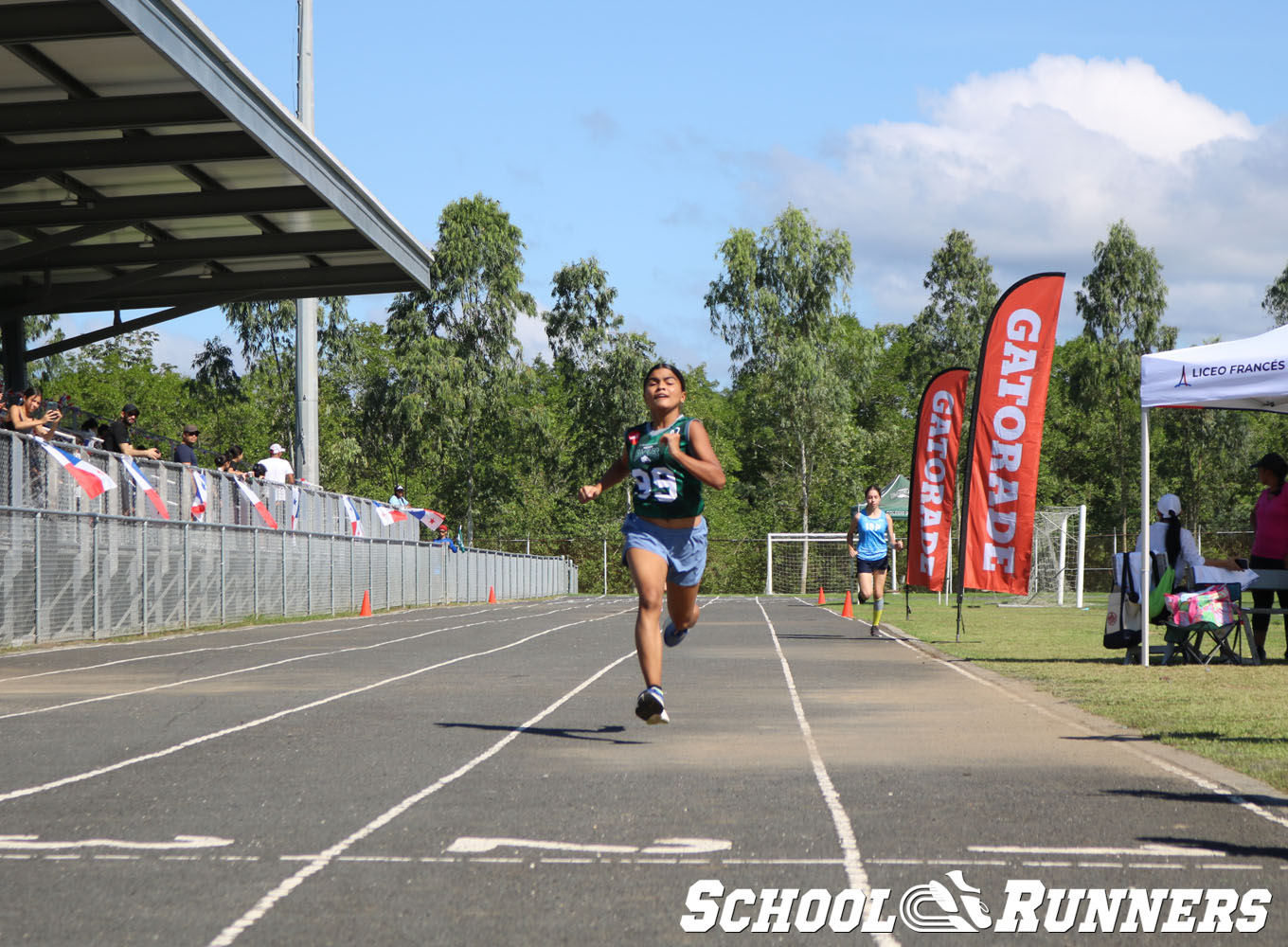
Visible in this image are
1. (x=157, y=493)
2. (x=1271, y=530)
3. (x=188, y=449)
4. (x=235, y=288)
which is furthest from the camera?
(x=235, y=288)

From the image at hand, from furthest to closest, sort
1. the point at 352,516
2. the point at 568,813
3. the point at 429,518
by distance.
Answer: the point at 429,518, the point at 352,516, the point at 568,813

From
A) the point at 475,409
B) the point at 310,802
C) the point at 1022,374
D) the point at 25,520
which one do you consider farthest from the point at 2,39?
the point at 475,409

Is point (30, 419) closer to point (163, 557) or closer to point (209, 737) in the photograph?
point (163, 557)

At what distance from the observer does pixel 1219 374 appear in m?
12.8

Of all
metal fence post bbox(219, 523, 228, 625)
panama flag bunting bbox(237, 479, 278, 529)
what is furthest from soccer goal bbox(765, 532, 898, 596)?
metal fence post bbox(219, 523, 228, 625)

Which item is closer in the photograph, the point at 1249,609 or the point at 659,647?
the point at 659,647

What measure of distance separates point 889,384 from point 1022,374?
231 ft

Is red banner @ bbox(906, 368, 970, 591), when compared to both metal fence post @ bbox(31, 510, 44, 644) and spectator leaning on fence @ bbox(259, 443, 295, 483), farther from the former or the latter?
spectator leaning on fence @ bbox(259, 443, 295, 483)

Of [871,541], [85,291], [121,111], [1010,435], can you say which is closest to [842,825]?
[1010,435]

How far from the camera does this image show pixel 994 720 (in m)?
9.59

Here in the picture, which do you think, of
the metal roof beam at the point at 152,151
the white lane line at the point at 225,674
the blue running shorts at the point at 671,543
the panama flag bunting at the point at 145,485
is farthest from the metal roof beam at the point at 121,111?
the blue running shorts at the point at 671,543

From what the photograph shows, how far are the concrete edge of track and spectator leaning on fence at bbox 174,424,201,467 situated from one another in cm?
1321

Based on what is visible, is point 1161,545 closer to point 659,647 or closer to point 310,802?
point 659,647

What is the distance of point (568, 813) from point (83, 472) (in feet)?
46.6
